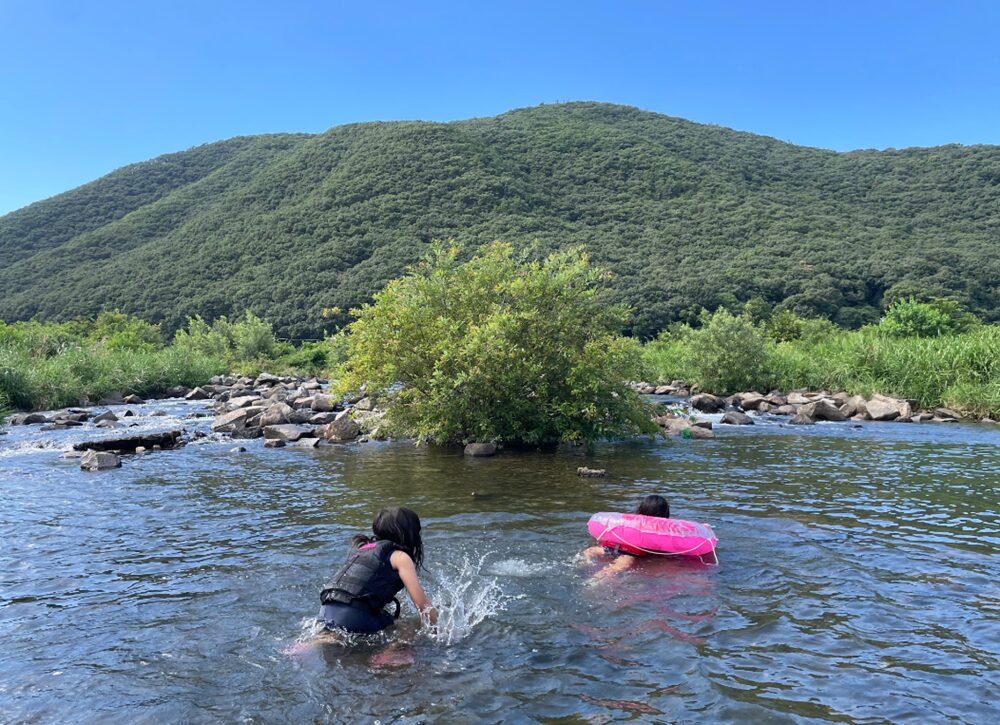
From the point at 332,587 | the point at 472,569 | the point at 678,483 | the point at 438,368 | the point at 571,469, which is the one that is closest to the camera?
the point at 332,587

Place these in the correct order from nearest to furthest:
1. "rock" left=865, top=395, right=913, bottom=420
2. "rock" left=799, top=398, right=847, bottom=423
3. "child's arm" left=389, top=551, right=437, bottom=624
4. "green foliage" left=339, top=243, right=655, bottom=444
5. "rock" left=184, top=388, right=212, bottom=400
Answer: "child's arm" left=389, top=551, right=437, bottom=624, "green foliage" left=339, top=243, right=655, bottom=444, "rock" left=865, top=395, right=913, bottom=420, "rock" left=799, top=398, right=847, bottom=423, "rock" left=184, top=388, right=212, bottom=400

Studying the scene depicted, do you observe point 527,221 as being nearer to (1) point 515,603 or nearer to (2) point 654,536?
(2) point 654,536

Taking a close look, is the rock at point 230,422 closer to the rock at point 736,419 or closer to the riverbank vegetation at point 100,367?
the riverbank vegetation at point 100,367

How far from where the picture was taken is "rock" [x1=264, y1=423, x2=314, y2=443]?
1984 centimetres

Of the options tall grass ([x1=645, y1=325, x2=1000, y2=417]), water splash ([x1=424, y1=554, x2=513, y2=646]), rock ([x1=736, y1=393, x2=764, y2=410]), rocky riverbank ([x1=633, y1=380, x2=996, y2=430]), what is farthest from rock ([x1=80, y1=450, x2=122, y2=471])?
tall grass ([x1=645, y1=325, x2=1000, y2=417])

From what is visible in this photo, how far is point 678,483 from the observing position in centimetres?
1338

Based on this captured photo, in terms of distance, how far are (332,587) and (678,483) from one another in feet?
28.2

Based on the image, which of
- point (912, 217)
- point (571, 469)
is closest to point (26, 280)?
point (571, 469)

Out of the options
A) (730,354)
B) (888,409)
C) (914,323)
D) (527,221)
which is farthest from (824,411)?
(527,221)

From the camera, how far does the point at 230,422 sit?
71.4 feet

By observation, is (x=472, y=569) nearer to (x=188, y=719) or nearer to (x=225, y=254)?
(x=188, y=719)

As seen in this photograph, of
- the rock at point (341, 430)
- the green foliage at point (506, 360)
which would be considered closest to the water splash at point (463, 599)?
the green foliage at point (506, 360)

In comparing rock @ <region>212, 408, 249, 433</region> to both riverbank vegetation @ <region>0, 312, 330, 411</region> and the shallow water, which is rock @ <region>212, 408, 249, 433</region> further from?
riverbank vegetation @ <region>0, 312, 330, 411</region>

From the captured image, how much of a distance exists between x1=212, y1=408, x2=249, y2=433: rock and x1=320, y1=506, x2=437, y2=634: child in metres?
16.1
